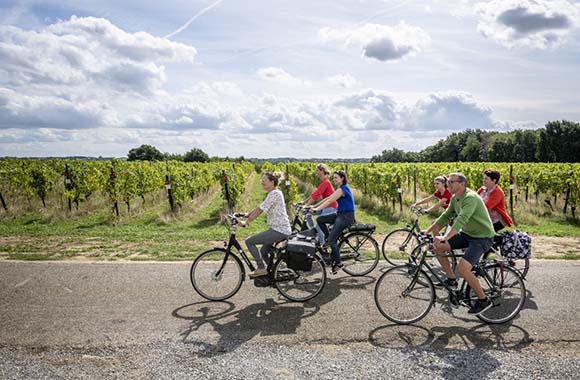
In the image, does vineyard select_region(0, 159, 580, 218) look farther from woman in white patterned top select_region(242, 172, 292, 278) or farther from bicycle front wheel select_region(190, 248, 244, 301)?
woman in white patterned top select_region(242, 172, 292, 278)

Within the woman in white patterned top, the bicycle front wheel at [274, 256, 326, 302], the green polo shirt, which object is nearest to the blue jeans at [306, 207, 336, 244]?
the bicycle front wheel at [274, 256, 326, 302]

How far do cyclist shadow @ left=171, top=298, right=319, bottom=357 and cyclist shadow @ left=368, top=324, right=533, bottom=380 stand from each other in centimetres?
103

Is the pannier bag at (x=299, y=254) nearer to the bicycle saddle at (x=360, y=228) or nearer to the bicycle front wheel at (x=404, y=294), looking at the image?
the bicycle front wheel at (x=404, y=294)

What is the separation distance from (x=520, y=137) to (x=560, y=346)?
82.2 meters

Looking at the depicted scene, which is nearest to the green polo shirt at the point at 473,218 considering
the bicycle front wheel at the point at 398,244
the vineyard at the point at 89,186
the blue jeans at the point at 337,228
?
the blue jeans at the point at 337,228

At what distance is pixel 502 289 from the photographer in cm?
498

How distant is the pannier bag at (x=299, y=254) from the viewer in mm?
5492

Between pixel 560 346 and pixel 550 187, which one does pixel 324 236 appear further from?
pixel 550 187

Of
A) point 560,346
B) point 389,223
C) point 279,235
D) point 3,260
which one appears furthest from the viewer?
point 389,223

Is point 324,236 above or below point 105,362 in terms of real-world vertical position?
above

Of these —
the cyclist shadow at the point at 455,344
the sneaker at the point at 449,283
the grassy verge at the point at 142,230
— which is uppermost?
the sneaker at the point at 449,283

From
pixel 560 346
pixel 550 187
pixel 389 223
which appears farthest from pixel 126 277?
pixel 550 187

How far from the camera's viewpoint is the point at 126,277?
6.58 metres

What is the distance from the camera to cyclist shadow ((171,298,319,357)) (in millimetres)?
4406
